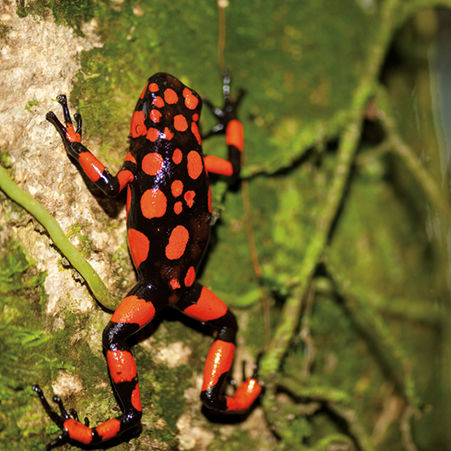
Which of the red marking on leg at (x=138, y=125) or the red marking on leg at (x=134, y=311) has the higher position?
the red marking on leg at (x=138, y=125)

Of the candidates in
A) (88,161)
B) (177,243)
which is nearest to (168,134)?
(88,161)

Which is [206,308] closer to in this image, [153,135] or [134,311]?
[134,311]

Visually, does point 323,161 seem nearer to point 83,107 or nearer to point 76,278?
point 83,107

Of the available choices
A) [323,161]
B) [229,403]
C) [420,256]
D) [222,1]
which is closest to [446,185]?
[420,256]

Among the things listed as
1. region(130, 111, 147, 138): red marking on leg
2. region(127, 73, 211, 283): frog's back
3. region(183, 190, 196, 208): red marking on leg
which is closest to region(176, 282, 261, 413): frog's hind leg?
region(127, 73, 211, 283): frog's back

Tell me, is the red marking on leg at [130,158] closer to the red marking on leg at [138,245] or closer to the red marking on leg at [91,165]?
the red marking on leg at [91,165]

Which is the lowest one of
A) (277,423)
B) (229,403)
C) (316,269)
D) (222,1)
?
(277,423)

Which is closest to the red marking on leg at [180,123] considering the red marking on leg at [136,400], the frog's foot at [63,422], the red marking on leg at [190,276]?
the red marking on leg at [190,276]
